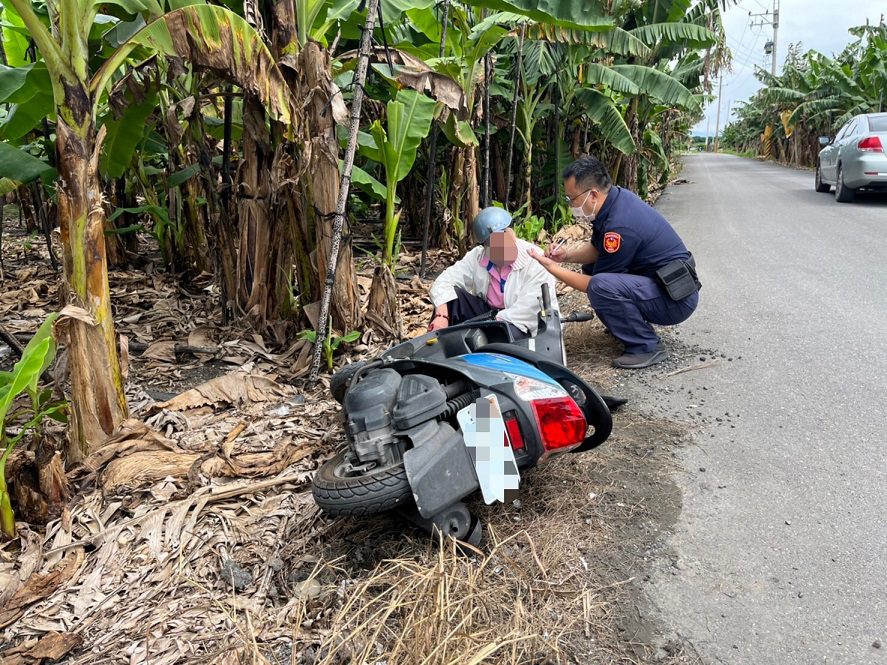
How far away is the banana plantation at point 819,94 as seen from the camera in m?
21.8

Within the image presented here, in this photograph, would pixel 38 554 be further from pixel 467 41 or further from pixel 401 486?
pixel 467 41

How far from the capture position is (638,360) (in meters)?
4.62

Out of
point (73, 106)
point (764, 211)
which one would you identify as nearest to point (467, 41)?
point (73, 106)

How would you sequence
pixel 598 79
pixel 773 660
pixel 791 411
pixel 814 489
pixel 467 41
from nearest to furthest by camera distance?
pixel 773 660 < pixel 814 489 < pixel 791 411 < pixel 467 41 < pixel 598 79

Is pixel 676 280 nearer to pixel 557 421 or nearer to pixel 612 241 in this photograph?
pixel 612 241

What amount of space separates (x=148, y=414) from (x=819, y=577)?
366 cm

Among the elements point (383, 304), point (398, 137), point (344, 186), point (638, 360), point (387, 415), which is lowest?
point (638, 360)

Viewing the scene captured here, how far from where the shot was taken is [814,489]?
303 centimetres

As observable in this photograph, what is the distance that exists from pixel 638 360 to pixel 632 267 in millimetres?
697

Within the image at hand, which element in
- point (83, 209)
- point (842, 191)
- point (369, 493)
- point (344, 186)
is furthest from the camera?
point (842, 191)

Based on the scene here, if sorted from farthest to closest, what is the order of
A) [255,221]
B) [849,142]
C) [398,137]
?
1. [849,142]
2. [398,137]
3. [255,221]

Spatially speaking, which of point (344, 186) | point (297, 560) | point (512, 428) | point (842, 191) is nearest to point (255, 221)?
point (344, 186)

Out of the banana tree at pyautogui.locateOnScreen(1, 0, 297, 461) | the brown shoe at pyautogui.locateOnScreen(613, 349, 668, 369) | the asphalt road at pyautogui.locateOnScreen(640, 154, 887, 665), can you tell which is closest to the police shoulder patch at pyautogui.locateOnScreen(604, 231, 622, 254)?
the brown shoe at pyautogui.locateOnScreen(613, 349, 668, 369)

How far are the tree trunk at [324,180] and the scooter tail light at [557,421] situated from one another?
242 centimetres
